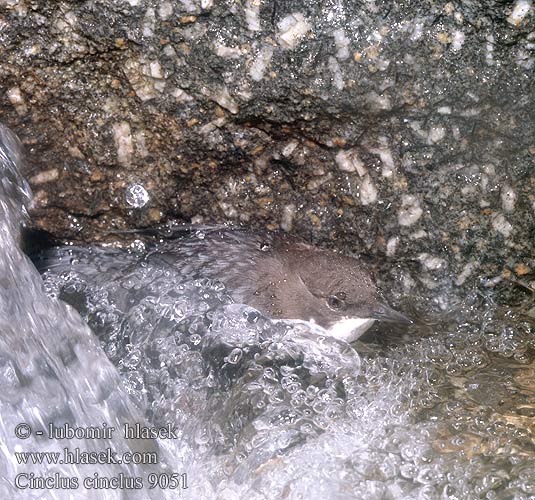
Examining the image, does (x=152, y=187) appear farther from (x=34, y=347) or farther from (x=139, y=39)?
(x=34, y=347)

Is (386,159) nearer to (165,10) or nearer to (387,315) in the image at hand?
(387,315)

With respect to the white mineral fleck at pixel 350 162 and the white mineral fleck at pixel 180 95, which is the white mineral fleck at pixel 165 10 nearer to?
the white mineral fleck at pixel 180 95

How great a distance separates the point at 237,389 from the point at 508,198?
1314 mm

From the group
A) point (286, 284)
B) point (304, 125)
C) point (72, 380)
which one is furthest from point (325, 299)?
point (72, 380)

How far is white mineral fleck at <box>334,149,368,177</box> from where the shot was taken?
3678 millimetres

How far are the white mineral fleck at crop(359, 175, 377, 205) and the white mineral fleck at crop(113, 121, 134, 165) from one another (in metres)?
0.96

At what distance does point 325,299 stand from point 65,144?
1279 mm

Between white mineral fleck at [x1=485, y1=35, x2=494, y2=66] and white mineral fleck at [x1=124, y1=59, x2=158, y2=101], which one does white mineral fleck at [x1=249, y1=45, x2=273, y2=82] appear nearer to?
white mineral fleck at [x1=124, y1=59, x2=158, y2=101]

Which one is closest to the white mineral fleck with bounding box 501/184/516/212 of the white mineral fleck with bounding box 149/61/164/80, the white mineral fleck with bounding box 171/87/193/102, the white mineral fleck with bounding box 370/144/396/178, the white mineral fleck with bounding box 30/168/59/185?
the white mineral fleck with bounding box 370/144/396/178

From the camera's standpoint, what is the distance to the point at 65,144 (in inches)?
149

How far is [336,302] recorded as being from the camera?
3.91 metres

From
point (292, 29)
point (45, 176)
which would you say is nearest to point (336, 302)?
point (292, 29)

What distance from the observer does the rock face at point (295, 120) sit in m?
3.45

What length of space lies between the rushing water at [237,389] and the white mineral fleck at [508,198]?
0.42 metres
